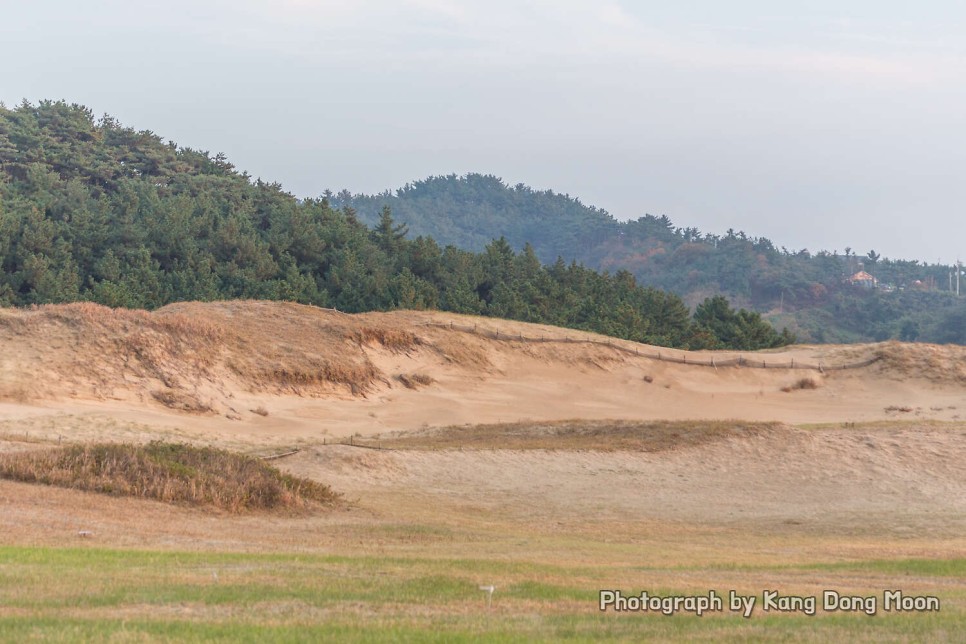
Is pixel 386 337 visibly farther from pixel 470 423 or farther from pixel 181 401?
pixel 181 401

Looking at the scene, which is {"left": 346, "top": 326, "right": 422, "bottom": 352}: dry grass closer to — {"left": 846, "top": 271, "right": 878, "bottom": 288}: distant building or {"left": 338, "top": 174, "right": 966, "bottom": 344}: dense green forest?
{"left": 338, "top": 174, "right": 966, "bottom": 344}: dense green forest

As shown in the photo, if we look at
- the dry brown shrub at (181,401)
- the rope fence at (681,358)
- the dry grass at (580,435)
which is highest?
the rope fence at (681,358)

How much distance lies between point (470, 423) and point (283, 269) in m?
23.1

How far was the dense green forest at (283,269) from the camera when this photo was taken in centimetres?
4425

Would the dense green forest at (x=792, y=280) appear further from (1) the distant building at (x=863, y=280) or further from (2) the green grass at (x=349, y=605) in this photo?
(2) the green grass at (x=349, y=605)

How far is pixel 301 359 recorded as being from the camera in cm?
2981

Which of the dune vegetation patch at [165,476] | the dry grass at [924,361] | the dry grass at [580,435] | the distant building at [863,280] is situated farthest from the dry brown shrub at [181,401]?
the distant building at [863,280]

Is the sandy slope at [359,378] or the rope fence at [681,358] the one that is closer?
the sandy slope at [359,378]

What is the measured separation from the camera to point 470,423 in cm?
2752

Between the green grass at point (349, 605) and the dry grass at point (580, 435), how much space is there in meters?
11.7

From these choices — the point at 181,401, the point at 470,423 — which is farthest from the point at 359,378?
the point at 181,401

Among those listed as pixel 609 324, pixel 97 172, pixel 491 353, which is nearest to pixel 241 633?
pixel 491 353

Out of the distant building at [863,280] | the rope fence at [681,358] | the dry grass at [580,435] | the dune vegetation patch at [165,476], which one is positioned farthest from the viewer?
the distant building at [863,280]

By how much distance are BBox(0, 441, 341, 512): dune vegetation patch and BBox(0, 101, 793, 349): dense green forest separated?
957 inches
